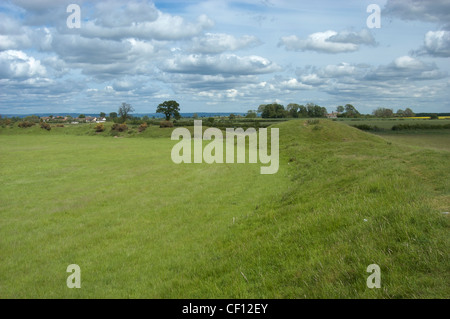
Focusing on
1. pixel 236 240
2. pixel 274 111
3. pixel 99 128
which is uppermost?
pixel 274 111

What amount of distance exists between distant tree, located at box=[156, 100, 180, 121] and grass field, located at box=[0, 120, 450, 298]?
80551 millimetres

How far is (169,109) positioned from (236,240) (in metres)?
92.2

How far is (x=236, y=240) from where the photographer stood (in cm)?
967

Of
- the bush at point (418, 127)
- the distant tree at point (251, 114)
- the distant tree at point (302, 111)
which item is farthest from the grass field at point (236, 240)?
the distant tree at point (251, 114)

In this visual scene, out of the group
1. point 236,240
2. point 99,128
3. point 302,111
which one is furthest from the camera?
point 302,111

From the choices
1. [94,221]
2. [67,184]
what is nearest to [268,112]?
[67,184]

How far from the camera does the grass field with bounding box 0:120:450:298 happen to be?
6023 mm

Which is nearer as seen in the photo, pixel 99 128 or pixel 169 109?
pixel 99 128

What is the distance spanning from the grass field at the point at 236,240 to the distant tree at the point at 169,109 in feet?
264

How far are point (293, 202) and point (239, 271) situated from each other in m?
6.19

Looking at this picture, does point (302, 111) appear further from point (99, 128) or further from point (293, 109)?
point (99, 128)

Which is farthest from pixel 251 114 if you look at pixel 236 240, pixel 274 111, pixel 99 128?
pixel 236 240

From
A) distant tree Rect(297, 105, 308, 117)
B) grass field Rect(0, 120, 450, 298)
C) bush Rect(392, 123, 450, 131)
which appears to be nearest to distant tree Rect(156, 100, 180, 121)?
distant tree Rect(297, 105, 308, 117)
